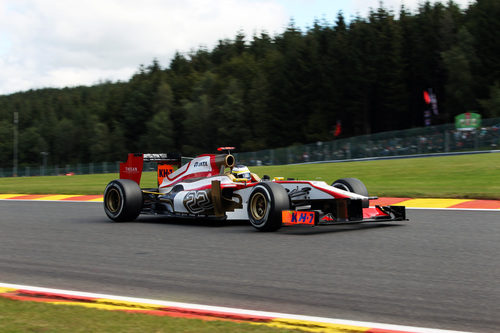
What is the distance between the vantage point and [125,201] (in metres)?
11.5

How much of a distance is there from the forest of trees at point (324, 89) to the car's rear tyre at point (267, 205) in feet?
171

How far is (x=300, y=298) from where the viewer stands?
16.8 ft

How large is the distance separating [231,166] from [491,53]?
59751 millimetres

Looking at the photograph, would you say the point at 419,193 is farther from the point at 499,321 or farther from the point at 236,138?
the point at 236,138

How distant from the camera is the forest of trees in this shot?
64812mm

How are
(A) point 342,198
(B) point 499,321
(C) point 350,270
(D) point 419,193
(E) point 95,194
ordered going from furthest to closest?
(E) point 95,194, (D) point 419,193, (A) point 342,198, (C) point 350,270, (B) point 499,321

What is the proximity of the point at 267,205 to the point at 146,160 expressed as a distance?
4200 millimetres

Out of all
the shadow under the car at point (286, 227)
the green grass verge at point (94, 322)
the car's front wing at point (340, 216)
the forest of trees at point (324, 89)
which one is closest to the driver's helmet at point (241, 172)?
the shadow under the car at point (286, 227)

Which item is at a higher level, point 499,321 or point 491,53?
point 491,53

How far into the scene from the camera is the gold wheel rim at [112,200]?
12.0 meters

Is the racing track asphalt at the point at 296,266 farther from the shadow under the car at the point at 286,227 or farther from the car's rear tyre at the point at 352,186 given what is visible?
the car's rear tyre at the point at 352,186

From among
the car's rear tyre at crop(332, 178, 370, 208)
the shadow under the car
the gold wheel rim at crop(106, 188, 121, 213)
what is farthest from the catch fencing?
the car's rear tyre at crop(332, 178, 370, 208)

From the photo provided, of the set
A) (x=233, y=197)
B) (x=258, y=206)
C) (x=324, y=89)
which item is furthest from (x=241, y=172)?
(x=324, y=89)

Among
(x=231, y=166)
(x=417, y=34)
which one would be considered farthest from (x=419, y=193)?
(x=417, y=34)
